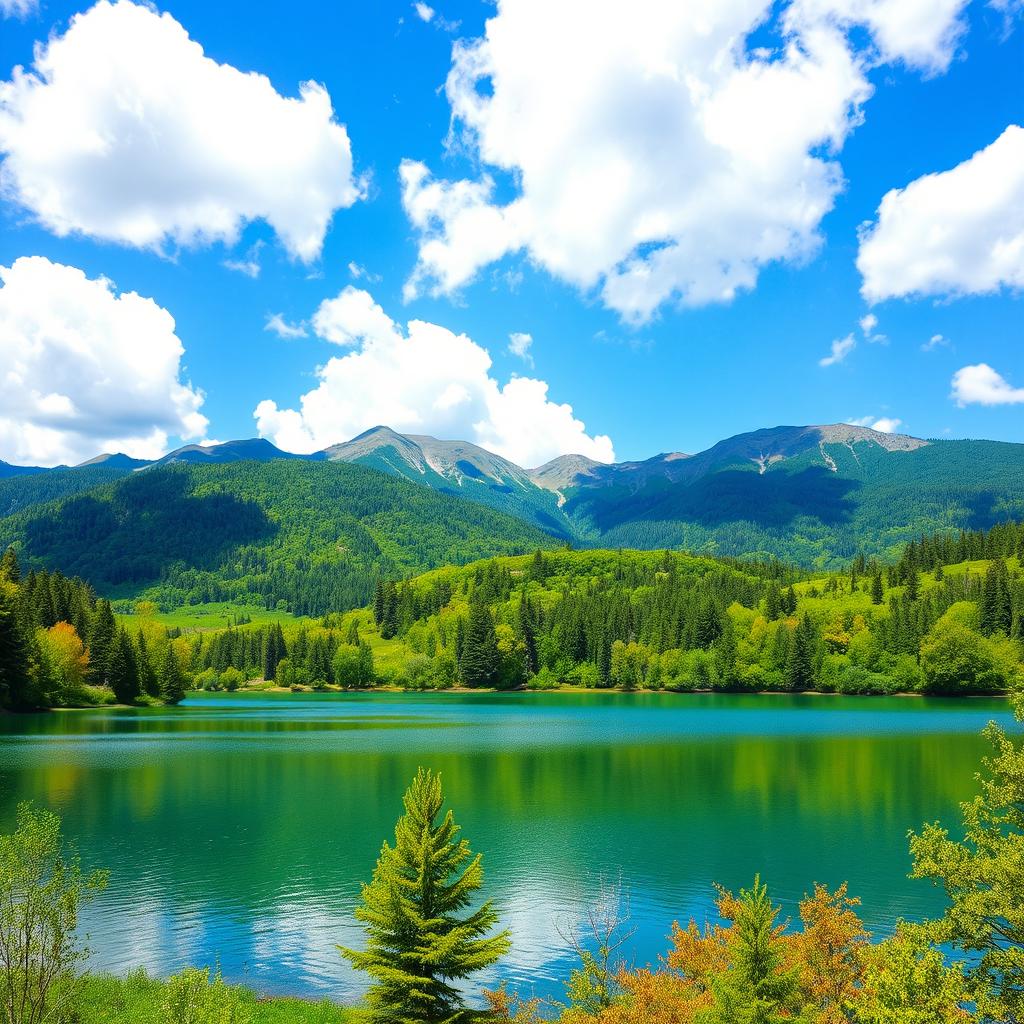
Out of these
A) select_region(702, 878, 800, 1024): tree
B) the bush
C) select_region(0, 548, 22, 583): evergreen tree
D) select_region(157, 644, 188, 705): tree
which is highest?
select_region(0, 548, 22, 583): evergreen tree

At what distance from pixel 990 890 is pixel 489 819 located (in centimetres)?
2886

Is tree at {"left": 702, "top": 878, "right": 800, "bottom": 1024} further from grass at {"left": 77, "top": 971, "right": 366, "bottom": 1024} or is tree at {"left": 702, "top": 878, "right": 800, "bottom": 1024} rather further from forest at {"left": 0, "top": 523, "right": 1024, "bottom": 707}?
forest at {"left": 0, "top": 523, "right": 1024, "bottom": 707}

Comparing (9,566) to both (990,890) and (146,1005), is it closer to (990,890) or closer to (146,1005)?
(146,1005)

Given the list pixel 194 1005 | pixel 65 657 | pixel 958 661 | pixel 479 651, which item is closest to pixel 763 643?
pixel 958 661

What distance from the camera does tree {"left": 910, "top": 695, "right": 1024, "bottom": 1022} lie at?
17031mm

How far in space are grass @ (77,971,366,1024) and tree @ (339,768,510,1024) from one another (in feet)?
9.42

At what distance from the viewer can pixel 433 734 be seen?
277 ft

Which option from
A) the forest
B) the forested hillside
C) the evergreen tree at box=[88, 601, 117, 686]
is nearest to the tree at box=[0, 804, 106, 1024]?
the forest

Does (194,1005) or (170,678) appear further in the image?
(170,678)

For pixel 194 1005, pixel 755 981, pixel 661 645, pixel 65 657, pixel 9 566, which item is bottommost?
pixel 661 645

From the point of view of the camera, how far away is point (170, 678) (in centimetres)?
13650

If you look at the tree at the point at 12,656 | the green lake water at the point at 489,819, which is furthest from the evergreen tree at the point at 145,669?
the green lake water at the point at 489,819

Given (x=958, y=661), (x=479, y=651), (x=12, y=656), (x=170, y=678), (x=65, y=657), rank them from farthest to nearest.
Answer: (x=479, y=651), (x=958, y=661), (x=170, y=678), (x=65, y=657), (x=12, y=656)

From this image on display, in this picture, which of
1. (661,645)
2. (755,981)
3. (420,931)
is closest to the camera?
(755,981)
